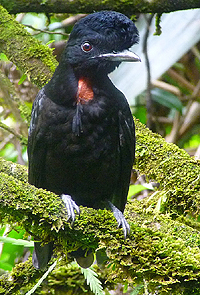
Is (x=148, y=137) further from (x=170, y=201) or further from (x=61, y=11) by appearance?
(x=61, y=11)

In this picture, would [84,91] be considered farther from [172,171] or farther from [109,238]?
[109,238]

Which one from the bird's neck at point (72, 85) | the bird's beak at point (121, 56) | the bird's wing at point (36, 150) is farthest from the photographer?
the bird's wing at point (36, 150)

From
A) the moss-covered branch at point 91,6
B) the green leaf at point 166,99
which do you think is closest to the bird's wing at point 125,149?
the moss-covered branch at point 91,6

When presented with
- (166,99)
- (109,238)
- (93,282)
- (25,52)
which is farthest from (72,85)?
(166,99)

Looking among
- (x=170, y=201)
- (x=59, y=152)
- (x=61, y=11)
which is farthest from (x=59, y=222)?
(x=61, y=11)

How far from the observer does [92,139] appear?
9.05ft

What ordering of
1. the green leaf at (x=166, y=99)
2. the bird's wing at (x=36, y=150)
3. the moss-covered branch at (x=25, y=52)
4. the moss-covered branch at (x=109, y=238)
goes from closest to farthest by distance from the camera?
the moss-covered branch at (x=109, y=238), the bird's wing at (x=36, y=150), the moss-covered branch at (x=25, y=52), the green leaf at (x=166, y=99)

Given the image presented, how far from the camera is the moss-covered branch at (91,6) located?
10.9 ft

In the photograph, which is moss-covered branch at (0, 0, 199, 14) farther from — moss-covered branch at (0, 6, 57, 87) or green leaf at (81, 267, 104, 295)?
green leaf at (81, 267, 104, 295)

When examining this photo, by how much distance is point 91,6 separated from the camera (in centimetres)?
341

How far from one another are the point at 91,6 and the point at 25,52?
691 millimetres

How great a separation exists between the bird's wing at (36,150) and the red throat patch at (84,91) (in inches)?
11.7

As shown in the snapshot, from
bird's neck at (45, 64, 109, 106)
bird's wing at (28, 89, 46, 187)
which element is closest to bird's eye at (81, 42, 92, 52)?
bird's neck at (45, 64, 109, 106)

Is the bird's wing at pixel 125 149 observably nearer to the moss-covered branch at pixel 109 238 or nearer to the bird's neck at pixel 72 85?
the bird's neck at pixel 72 85
